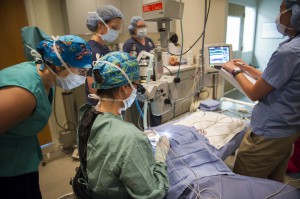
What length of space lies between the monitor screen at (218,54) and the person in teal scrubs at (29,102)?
160 centimetres

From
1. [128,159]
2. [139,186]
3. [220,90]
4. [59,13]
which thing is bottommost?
[220,90]

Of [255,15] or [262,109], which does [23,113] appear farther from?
[255,15]

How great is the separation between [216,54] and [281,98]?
1.31 meters

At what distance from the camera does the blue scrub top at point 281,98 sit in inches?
42.6

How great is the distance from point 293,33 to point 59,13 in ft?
8.35

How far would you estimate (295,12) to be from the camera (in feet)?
3.54

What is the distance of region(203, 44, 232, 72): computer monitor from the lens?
236cm

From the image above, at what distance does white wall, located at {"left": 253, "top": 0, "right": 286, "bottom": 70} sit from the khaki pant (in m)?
4.34

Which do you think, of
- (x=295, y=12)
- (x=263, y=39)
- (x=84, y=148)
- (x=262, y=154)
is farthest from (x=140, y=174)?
(x=263, y=39)

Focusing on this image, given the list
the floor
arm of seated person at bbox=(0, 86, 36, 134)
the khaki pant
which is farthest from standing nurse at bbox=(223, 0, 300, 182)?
the floor

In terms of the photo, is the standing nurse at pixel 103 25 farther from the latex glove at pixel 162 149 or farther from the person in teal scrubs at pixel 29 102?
the latex glove at pixel 162 149

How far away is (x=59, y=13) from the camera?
2.65 metres

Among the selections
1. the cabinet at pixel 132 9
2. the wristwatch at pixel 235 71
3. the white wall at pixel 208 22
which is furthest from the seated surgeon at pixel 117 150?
the white wall at pixel 208 22

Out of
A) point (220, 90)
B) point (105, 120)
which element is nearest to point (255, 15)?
point (220, 90)
